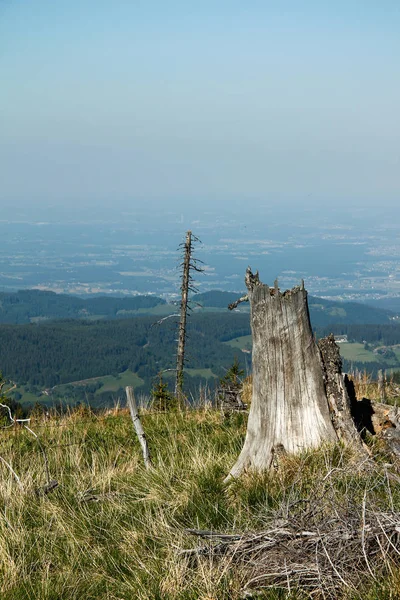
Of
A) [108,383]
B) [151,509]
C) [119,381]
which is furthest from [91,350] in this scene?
[151,509]

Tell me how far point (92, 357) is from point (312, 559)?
131016 mm

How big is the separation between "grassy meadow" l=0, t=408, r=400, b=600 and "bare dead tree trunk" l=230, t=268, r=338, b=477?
13.7 inches

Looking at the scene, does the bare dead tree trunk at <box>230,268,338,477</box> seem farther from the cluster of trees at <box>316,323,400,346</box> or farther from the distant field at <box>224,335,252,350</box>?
the distant field at <box>224,335,252,350</box>

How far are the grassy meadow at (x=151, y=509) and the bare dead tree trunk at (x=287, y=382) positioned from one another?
35 cm

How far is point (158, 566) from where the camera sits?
15.7 ft

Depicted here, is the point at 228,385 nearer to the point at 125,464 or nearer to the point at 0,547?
the point at 125,464

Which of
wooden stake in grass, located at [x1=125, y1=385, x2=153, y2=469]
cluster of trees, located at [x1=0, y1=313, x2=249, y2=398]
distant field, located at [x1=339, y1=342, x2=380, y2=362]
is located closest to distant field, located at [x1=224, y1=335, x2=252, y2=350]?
cluster of trees, located at [x1=0, y1=313, x2=249, y2=398]

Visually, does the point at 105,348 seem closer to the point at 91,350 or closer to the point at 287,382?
the point at 91,350

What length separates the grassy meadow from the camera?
14.9 ft

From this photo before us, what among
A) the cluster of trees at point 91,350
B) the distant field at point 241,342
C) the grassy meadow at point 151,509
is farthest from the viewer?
the distant field at point 241,342

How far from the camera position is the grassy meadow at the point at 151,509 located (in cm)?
455

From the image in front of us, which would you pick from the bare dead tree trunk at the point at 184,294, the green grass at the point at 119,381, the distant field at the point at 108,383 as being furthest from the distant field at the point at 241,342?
the bare dead tree trunk at the point at 184,294

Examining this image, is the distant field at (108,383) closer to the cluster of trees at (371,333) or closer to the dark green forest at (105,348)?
the dark green forest at (105,348)

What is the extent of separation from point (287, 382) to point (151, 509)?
2096 mm
